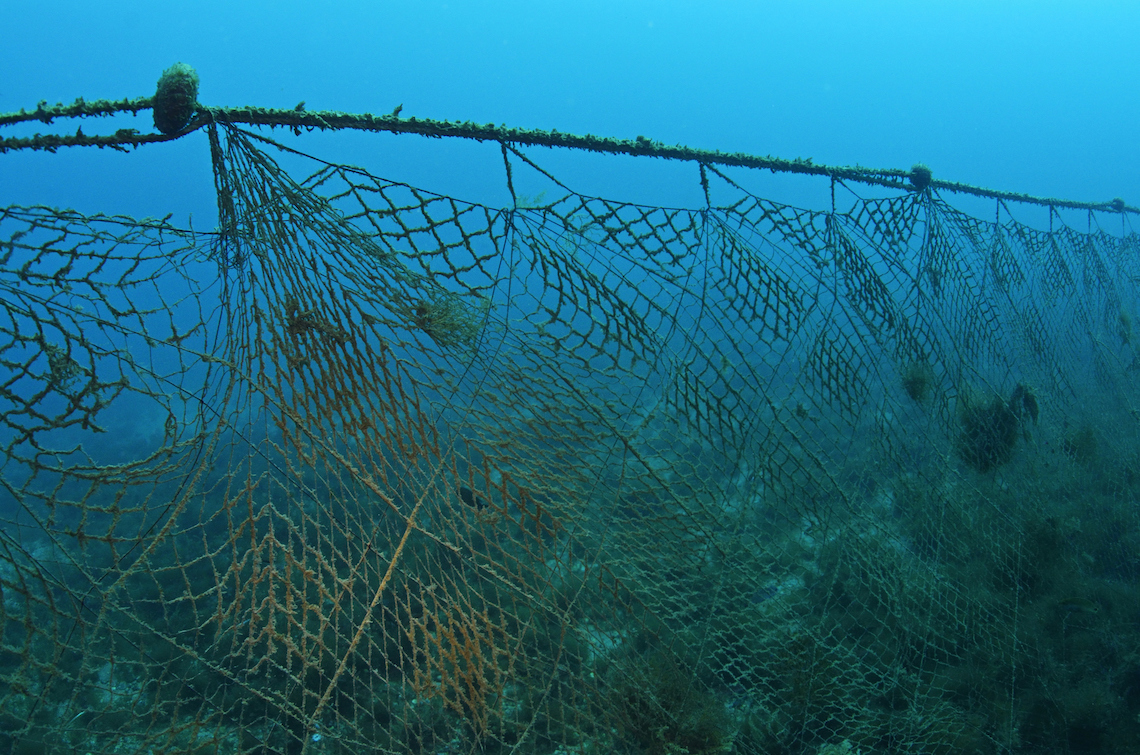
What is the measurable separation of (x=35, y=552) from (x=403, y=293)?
14100mm

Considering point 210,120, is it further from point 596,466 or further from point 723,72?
point 723,72

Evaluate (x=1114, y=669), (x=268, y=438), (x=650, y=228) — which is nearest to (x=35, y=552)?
(x=268, y=438)

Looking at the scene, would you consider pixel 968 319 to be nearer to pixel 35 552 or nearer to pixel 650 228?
pixel 650 228

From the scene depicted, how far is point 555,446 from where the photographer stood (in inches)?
86.4

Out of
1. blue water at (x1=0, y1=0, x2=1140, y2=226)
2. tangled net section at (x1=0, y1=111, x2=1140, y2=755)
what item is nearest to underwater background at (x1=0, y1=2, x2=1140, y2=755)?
tangled net section at (x1=0, y1=111, x2=1140, y2=755)

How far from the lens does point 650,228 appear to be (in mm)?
2639

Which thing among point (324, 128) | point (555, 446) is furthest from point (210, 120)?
point (555, 446)

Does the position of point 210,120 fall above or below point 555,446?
above

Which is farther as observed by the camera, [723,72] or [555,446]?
[723,72]

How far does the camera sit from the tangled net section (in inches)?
65.9

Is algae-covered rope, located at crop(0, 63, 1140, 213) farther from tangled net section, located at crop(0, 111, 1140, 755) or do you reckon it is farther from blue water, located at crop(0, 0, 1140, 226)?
blue water, located at crop(0, 0, 1140, 226)

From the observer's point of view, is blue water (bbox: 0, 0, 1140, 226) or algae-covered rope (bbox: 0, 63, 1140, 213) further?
blue water (bbox: 0, 0, 1140, 226)

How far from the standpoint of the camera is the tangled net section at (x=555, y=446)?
1674 millimetres

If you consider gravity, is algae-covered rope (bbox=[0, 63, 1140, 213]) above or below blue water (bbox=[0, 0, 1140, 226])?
below
